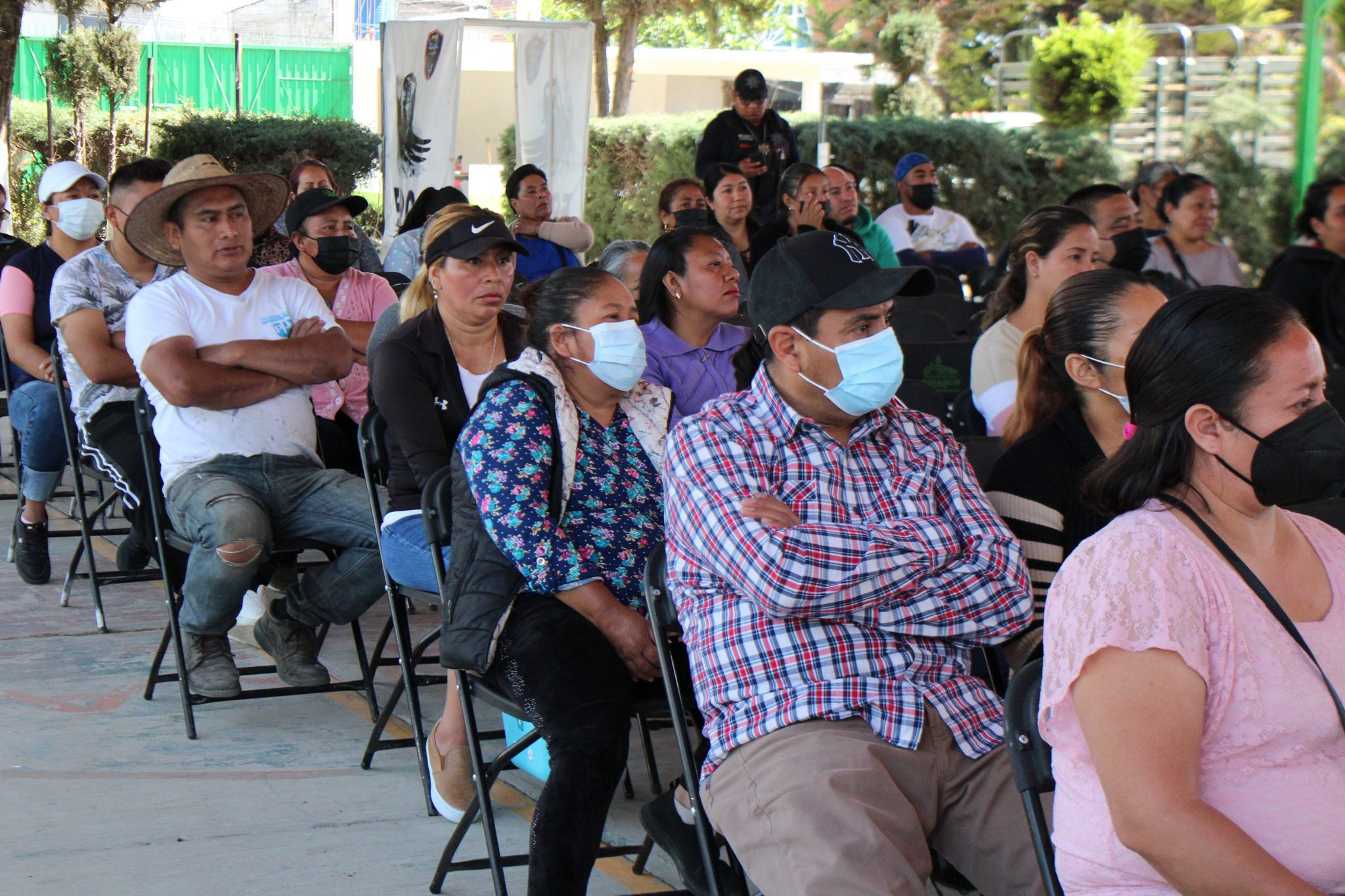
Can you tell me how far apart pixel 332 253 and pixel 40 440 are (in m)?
1.67

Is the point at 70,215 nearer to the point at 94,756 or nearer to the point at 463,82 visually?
the point at 94,756

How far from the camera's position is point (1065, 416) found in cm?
305

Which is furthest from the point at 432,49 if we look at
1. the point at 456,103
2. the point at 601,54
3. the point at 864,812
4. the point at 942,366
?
the point at 601,54

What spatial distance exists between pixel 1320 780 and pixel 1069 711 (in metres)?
0.33

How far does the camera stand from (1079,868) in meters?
1.99

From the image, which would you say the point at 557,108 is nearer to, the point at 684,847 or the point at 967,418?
the point at 967,418

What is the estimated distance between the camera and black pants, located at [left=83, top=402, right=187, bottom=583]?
16.2 feet

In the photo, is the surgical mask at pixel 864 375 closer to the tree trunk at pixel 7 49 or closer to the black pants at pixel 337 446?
the black pants at pixel 337 446

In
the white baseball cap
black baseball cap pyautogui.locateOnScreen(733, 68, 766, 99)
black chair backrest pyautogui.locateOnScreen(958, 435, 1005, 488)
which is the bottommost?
black chair backrest pyautogui.locateOnScreen(958, 435, 1005, 488)

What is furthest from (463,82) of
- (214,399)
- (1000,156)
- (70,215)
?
(214,399)

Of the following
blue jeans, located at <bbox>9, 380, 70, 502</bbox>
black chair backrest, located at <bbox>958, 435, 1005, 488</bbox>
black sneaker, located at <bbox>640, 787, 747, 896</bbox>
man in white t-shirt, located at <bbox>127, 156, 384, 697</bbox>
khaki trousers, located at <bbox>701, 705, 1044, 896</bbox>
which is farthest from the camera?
blue jeans, located at <bbox>9, 380, 70, 502</bbox>

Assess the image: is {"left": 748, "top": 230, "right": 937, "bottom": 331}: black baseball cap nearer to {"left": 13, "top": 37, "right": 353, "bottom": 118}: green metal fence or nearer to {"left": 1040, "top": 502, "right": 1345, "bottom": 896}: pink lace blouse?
{"left": 1040, "top": 502, "right": 1345, "bottom": 896}: pink lace blouse

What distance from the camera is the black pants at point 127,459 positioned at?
4945mm

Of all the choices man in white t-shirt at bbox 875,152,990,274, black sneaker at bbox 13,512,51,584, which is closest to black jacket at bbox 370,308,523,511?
black sneaker at bbox 13,512,51,584
